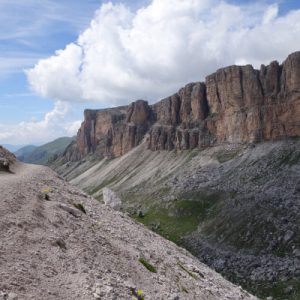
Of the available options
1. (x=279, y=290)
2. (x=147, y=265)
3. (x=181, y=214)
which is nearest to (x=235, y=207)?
(x=181, y=214)

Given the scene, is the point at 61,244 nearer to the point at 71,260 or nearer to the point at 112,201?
the point at 71,260

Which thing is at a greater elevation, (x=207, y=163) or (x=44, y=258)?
(x=207, y=163)

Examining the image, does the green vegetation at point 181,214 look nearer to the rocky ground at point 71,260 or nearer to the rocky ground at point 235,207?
the rocky ground at point 235,207

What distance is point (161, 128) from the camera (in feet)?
655

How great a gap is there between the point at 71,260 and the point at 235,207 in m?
82.2

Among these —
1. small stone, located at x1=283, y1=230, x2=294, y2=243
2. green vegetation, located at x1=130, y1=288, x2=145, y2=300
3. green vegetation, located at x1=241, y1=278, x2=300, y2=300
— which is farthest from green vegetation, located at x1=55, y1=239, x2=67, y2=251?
small stone, located at x1=283, y1=230, x2=294, y2=243

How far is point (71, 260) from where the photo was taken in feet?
59.1

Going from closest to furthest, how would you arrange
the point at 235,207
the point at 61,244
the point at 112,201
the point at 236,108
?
the point at 61,244, the point at 112,201, the point at 235,207, the point at 236,108

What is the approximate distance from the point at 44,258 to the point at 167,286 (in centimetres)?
775

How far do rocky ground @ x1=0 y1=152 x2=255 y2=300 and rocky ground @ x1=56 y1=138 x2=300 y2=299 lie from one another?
→ 41009mm

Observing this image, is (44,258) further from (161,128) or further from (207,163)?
(161,128)

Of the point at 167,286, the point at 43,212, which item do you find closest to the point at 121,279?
the point at 167,286

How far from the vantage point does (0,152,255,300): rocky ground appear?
49.4ft

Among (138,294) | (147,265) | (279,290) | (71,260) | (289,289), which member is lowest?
(279,290)
